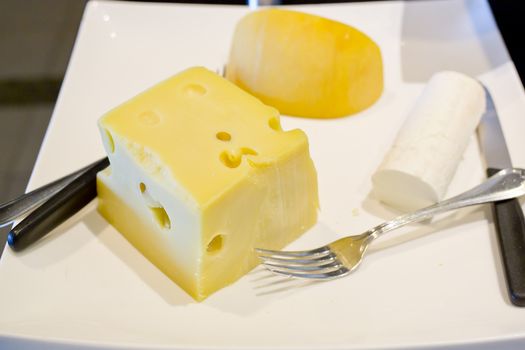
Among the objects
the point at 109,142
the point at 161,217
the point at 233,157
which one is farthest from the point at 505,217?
the point at 109,142

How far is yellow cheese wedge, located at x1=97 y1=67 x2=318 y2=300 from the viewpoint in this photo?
96 centimetres

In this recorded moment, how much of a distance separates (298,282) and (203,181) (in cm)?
25

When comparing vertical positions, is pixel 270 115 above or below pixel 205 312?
above

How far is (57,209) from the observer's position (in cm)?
108

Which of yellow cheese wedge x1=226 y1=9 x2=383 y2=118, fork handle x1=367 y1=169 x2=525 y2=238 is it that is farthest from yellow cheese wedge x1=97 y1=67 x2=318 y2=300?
yellow cheese wedge x1=226 y1=9 x2=383 y2=118

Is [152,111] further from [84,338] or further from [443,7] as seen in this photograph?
[443,7]

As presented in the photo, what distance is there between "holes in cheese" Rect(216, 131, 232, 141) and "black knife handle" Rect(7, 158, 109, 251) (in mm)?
290

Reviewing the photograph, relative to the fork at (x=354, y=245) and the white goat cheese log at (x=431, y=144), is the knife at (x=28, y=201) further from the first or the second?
the white goat cheese log at (x=431, y=144)

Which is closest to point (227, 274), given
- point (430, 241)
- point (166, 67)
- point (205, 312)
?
point (205, 312)

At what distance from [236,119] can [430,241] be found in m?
0.43

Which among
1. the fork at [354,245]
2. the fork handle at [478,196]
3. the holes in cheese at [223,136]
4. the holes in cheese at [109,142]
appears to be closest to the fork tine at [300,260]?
the fork at [354,245]

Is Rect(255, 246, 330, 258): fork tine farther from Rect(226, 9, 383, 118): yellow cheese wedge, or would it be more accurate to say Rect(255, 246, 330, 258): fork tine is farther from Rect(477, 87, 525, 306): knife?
Rect(226, 9, 383, 118): yellow cheese wedge

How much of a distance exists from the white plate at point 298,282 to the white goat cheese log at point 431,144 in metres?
0.05

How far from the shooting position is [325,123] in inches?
54.9
